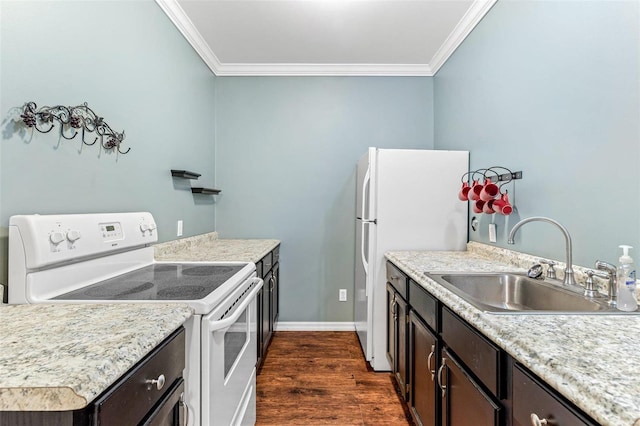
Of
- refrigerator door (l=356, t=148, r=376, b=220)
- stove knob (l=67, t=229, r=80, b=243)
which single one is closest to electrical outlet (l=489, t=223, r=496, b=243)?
refrigerator door (l=356, t=148, r=376, b=220)

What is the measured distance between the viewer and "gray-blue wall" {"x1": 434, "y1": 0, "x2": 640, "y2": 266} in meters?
1.13

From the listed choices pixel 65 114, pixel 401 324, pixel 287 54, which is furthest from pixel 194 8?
pixel 401 324

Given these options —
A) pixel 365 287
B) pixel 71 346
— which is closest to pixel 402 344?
pixel 365 287

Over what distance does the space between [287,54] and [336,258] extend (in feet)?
6.33

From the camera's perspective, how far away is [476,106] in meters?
2.21

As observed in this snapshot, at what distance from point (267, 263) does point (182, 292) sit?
1.23m

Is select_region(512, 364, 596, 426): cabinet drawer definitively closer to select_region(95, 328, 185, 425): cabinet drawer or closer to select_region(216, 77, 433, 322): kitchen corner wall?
select_region(95, 328, 185, 425): cabinet drawer

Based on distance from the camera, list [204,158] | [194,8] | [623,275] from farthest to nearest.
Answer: [204,158] → [194,8] → [623,275]

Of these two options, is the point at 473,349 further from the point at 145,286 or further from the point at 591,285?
the point at 145,286

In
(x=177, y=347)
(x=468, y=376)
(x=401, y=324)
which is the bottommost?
(x=401, y=324)

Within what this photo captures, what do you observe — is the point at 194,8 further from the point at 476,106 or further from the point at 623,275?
the point at 623,275

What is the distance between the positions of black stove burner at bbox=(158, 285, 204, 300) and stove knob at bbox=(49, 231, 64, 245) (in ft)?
1.21

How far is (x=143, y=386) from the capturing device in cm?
69

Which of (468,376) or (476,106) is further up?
(476,106)
